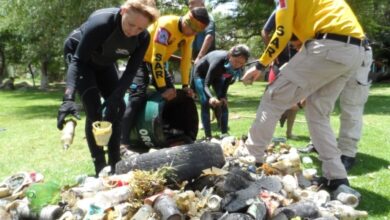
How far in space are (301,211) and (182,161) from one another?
1.05m

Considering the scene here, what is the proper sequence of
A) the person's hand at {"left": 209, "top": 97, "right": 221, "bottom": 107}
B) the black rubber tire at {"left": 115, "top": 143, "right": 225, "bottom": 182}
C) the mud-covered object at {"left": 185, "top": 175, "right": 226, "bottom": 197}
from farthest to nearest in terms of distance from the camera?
1. the person's hand at {"left": 209, "top": 97, "right": 221, "bottom": 107}
2. the black rubber tire at {"left": 115, "top": 143, "right": 225, "bottom": 182}
3. the mud-covered object at {"left": 185, "top": 175, "right": 226, "bottom": 197}

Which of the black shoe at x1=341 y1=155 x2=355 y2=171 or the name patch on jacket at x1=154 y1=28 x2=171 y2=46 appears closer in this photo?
the black shoe at x1=341 y1=155 x2=355 y2=171

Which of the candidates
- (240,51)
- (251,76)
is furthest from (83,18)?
(251,76)

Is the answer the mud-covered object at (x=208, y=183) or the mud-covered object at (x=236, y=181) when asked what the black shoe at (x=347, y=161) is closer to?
the mud-covered object at (x=236, y=181)

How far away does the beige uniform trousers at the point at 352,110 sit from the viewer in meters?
5.39

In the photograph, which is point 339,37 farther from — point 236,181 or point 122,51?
point 122,51

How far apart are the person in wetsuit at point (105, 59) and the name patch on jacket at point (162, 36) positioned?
33.1 inches

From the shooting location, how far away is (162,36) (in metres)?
5.84

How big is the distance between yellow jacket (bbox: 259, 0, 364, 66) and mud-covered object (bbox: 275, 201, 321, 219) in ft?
4.65

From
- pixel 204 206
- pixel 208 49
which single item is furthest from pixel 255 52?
pixel 204 206

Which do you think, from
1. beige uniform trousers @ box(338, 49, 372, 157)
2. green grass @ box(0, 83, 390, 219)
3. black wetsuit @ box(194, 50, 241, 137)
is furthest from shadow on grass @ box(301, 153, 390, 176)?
black wetsuit @ box(194, 50, 241, 137)

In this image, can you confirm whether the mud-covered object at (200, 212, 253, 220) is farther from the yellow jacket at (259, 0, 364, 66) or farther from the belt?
the belt

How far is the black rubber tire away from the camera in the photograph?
405cm

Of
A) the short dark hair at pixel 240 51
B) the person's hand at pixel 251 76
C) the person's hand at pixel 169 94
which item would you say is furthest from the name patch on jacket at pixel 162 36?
the person's hand at pixel 251 76
